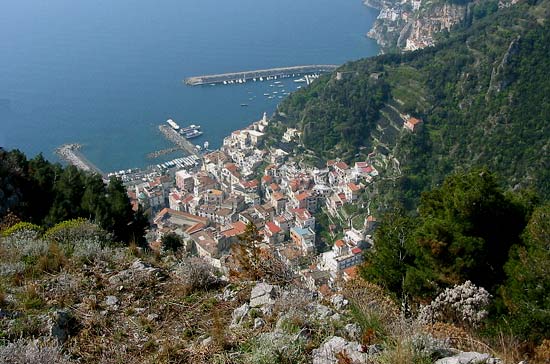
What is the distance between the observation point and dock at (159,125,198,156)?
30.7 metres

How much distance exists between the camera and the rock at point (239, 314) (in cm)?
286

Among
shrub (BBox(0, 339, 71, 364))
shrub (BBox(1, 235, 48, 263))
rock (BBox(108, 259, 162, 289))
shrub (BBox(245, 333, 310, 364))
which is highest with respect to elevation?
shrub (BBox(0, 339, 71, 364))

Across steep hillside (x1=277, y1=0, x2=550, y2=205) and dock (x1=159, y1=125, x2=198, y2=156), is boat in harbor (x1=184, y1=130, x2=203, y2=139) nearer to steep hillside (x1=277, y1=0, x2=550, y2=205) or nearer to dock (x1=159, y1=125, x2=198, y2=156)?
dock (x1=159, y1=125, x2=198, y2=156)

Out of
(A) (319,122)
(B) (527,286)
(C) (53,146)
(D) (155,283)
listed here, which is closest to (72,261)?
(D) (155,283)

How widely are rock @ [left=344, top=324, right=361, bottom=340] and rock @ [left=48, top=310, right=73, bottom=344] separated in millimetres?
1477

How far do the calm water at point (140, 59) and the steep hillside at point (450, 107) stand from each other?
25.2 feet

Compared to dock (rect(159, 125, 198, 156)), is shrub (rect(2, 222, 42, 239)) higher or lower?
higher

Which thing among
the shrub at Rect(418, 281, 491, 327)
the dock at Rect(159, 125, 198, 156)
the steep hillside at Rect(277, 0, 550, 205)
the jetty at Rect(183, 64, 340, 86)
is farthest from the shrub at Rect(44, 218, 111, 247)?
the jetty at Rect(183, 64, 340, 86)

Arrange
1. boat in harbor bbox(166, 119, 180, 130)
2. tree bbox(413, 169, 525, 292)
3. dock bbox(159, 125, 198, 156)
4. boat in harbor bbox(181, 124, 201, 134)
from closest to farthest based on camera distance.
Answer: tree bbox(413, 169, 525, 292) < dock bbox(159, 125, 198, 156) < boat in harbor bbox(181, 124, 201, 134) < boat in harbor bbox(166, 119, 180, 130)

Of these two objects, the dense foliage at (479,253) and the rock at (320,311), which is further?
the dense foliage at (479,253)

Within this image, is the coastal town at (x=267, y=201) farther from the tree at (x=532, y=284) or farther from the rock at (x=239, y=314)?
the rock at (x=239, y=314)

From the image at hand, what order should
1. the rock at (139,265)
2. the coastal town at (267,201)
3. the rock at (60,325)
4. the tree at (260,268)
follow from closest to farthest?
the rock at (60,325) < the tree at (260,268) < the rock at (139,265) < the coastal town at (267,201)

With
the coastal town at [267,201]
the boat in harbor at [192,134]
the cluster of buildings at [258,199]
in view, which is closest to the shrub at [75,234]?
the coastal town at [267,201]

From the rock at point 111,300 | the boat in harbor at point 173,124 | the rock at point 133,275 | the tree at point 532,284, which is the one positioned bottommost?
the boat in harbor at point 173,124
